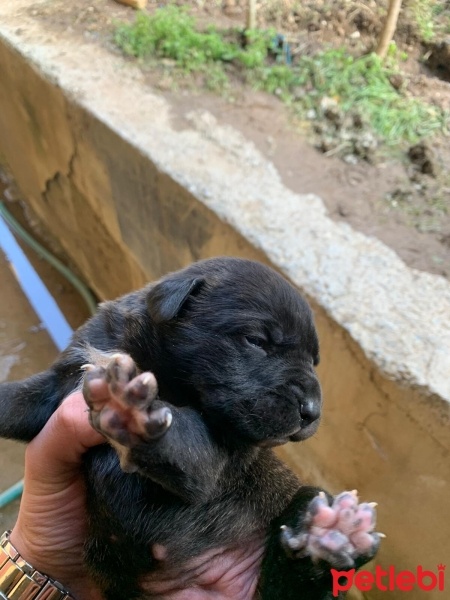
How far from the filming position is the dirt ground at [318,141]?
2920 millimetres

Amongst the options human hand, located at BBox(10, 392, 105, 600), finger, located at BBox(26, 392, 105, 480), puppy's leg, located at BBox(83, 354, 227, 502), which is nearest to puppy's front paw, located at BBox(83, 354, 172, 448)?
puppy's leg, located at BBox(83, 354, 227, 502)

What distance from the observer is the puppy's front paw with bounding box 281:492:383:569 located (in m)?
1.80

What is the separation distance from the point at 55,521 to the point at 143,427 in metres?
1.02

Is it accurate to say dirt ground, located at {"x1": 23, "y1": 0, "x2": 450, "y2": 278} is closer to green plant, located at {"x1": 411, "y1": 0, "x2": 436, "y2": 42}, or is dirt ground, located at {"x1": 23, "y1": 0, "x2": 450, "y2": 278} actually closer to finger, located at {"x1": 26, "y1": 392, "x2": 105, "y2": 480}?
green plant, located at {"x1": 411, "y1": 0, "x2": 436, "y2": 42}

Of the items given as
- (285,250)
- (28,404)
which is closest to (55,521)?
(28,404)

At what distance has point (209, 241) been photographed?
3025 millimetres

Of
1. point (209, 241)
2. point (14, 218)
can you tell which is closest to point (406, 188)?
point (209, 241)

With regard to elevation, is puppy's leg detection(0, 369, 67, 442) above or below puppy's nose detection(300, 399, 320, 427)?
below

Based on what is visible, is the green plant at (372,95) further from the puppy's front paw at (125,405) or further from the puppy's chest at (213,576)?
the puppy's front paw at (125,405)

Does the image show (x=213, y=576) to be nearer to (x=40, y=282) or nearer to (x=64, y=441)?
(x=64, y=441)

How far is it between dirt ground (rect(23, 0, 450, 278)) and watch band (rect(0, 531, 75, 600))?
191cm

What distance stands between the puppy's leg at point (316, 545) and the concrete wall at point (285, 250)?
1.79 ft

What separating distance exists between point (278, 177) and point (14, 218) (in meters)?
→ 3.45

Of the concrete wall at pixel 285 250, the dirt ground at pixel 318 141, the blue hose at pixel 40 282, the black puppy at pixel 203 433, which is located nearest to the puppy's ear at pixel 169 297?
the black puppy at pixel 203 433
